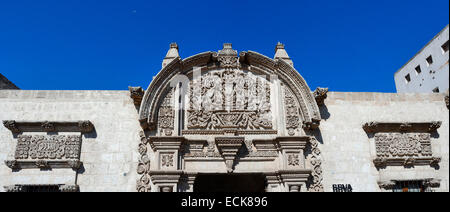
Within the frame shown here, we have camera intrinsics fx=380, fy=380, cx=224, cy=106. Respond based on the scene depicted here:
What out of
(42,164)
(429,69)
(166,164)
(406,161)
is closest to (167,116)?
(166,164)

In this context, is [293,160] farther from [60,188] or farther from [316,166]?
[60,188]

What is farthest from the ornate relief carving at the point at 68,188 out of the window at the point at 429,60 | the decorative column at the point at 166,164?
the window at the point at 429,60

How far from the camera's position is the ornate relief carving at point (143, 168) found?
9.18 meters

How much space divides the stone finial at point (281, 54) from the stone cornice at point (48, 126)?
5318 mm

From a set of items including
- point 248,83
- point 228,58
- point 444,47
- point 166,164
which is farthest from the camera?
point 444,47

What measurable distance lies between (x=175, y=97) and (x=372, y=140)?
535 cm

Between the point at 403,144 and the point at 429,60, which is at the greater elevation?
the point at 429,60

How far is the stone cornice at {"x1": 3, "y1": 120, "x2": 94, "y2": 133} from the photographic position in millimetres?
9453

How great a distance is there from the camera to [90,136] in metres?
9.67

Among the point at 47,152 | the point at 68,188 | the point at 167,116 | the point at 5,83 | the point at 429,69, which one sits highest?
the point at 429,69

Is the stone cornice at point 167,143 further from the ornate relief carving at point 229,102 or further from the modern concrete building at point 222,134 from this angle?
the ornate relief carving at point 229,102

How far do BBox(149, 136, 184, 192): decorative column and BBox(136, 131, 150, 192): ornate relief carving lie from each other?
0.51ft

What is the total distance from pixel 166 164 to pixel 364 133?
528 cm

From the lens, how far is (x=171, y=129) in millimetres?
9719
